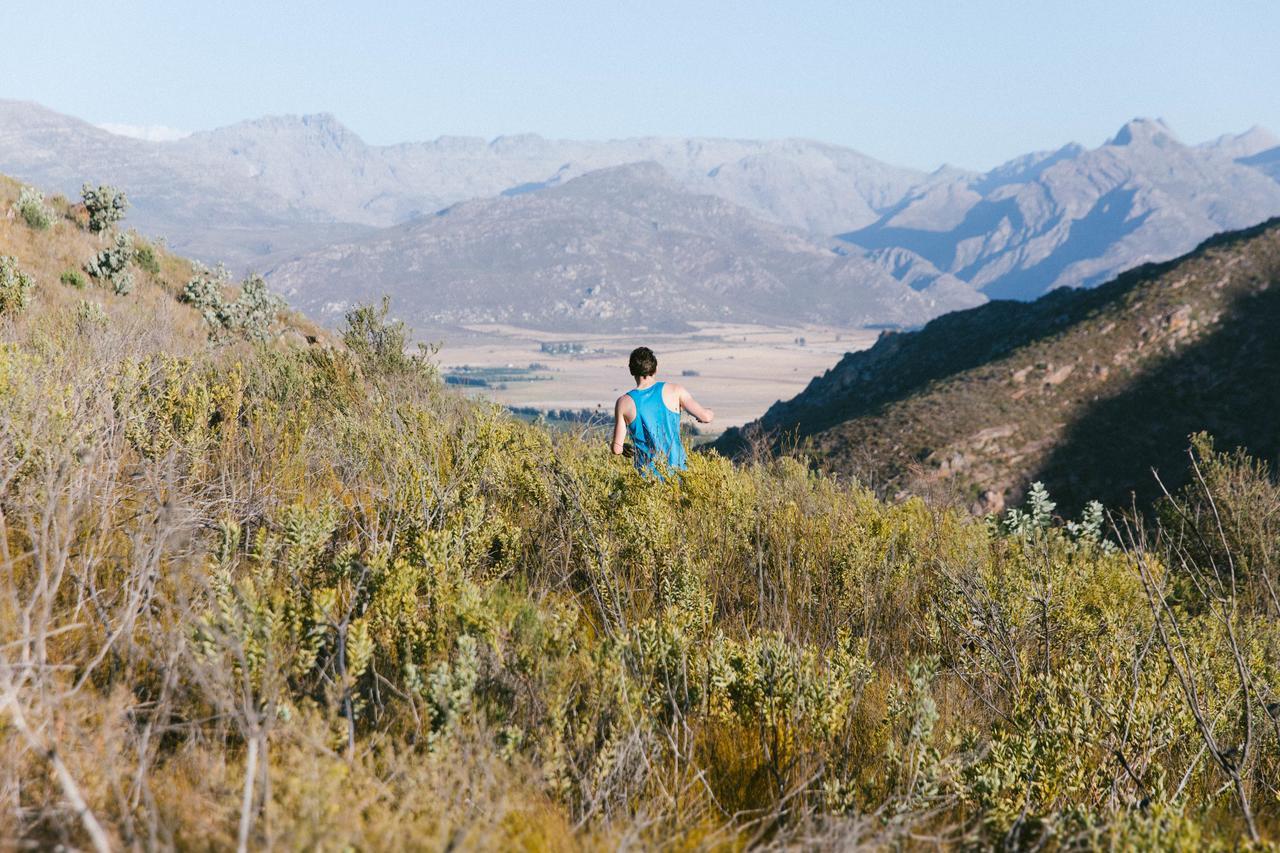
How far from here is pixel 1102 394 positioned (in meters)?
30.6

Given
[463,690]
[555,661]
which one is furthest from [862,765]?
[463,690]

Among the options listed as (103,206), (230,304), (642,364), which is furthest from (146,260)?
(642,364)

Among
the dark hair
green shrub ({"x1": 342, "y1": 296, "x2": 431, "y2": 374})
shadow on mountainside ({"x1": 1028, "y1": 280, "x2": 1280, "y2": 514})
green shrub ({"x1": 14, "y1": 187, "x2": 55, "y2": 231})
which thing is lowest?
shadow on mountainside ({"x1": 1028, "y1": 280, "x2": 1280, "y2": 514})

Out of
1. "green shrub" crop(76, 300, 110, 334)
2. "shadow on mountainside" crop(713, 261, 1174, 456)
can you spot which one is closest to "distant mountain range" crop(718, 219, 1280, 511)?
"shadow on mountainside" crop(713, 261, 1174, 456)

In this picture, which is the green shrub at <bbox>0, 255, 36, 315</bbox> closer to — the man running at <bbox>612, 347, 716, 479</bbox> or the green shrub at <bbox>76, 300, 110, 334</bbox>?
the green shrub at <bbox>76, 300, 110, 334</bbox>

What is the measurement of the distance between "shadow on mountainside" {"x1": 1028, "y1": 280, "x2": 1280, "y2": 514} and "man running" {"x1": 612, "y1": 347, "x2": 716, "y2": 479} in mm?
23507

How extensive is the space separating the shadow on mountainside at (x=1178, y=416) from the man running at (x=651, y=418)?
23.5m

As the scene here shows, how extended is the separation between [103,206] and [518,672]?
1948 centimetres

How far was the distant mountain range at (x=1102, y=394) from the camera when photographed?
89.2ft

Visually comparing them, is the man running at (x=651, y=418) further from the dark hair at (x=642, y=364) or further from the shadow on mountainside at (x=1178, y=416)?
the shadow on mountainside at (x=1178, y=416)

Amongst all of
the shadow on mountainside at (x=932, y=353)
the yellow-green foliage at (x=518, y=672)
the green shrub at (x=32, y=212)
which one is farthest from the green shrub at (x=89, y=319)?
the shadow on mountainside at (x=932, y=353)

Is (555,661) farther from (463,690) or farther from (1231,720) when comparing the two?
(1231,720)

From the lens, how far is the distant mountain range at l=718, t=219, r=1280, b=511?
89.2 ft

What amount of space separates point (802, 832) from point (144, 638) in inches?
84.3
